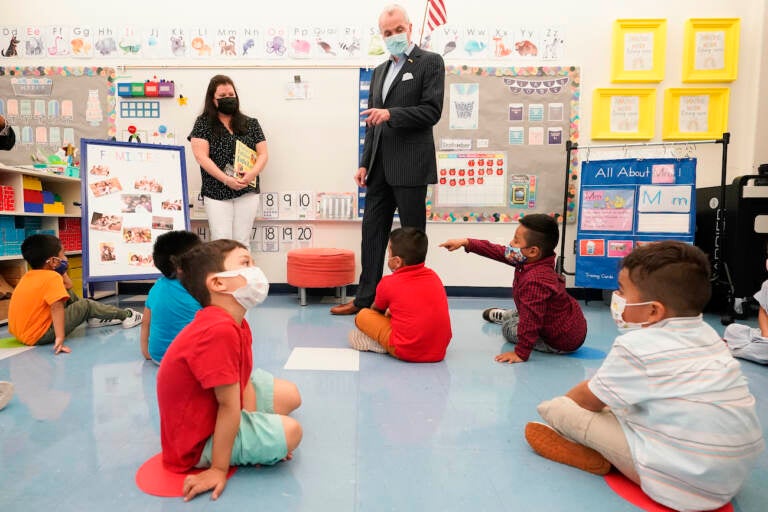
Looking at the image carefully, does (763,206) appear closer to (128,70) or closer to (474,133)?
(474,133)

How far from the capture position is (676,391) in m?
0.96

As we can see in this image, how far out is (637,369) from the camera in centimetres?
99

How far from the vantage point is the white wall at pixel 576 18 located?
3.49 meters

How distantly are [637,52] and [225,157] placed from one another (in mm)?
3064

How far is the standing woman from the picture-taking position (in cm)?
312

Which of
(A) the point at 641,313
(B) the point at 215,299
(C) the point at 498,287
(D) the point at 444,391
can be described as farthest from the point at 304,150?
(A) the point at 641,313

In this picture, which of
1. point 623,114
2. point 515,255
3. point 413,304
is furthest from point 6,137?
point 623,114

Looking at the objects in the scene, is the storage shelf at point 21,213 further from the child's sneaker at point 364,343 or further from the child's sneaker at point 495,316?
the child's sneaker at point 495,316

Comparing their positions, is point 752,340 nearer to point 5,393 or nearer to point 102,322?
point 5,393

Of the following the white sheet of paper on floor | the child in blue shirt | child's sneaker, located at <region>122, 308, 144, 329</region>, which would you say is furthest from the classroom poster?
child's sneaker, located at <region>122, 308, 144, 329</region>

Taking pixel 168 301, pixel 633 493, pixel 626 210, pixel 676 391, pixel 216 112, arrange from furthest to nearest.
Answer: pixel 626 210
pixel 216 112
pixel 168 301
pixel 633 493
pixel 676 391

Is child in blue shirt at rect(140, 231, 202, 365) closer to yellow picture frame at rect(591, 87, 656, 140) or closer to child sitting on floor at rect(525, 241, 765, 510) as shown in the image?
child sitting on floor at rect(525, 241, 765, 510)

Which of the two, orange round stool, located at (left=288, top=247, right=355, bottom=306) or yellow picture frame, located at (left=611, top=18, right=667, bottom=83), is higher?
yellow picture frame, located at (left=611, top=18, right=667, bottom=83)

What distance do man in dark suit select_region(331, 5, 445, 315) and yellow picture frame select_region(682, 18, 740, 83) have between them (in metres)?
2.11
